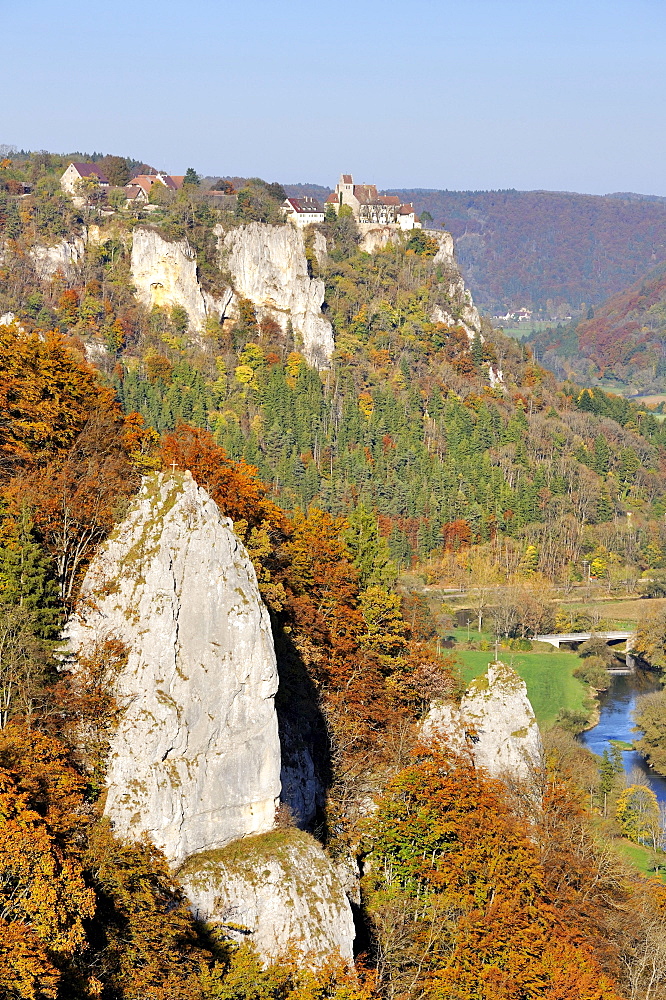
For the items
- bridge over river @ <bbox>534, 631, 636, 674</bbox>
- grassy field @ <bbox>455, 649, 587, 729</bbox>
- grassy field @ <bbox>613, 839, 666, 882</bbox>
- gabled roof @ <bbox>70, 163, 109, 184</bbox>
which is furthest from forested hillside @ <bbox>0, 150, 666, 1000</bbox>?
gabled roof @ <bbox>70, 163, 109, 184</bbox>

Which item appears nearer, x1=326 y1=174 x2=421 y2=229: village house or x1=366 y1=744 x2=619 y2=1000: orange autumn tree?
x1=366 y1=744 x2=619 y2=1000: orange autumn tree

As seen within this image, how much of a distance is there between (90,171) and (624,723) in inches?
3258

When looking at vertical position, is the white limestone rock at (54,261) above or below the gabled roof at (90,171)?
below

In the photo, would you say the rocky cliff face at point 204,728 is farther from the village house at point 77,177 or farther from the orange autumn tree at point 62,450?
the village house at point 77,177

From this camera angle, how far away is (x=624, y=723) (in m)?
58.1

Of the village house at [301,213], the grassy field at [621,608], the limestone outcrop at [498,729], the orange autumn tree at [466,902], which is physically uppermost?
the village house at [301,213]

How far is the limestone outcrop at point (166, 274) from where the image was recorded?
4205 inches

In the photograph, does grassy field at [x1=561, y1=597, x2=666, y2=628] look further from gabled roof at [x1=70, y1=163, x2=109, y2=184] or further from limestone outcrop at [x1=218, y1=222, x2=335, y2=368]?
Result: gabled roof at [x1=70, y1=163, x2=109, y2=184]

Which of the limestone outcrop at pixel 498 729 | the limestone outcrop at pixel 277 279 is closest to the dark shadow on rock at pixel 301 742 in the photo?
the limestone outcrop at pixel 498 729

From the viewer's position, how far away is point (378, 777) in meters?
27.3

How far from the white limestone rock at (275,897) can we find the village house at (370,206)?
110841 millimetres

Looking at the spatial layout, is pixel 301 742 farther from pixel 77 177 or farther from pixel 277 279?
pixel 77 177

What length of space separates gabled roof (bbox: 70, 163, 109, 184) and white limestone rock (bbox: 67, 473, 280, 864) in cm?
10257

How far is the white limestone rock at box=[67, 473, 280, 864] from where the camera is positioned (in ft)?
63.5
